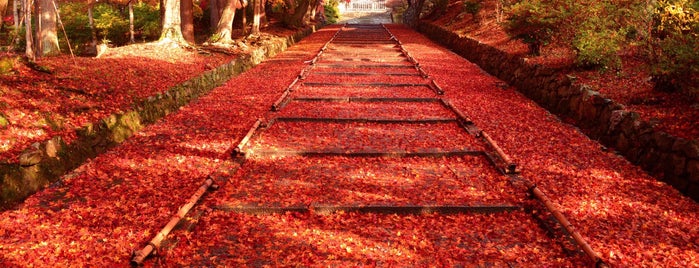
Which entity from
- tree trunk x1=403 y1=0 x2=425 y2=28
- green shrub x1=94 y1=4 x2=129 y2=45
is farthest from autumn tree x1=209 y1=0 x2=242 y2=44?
tree trunk x1=403 y1=0 x2=425 y2=28

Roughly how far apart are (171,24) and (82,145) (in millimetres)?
9110

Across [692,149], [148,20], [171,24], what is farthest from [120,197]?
[148,20]

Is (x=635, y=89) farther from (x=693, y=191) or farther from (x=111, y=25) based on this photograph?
(x=111, y=25)

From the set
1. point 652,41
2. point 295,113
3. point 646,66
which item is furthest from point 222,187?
point 652,41

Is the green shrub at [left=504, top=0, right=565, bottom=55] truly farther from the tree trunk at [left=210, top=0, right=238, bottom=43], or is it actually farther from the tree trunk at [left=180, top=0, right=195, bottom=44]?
the tree trunk at [left=180, top=0, right=195, bottom=44]

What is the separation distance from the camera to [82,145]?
6.62 meters

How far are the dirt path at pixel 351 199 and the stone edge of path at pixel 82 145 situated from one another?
0.17m

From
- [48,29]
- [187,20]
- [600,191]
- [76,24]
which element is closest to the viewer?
[600,191]

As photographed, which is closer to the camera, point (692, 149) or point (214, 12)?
point (692, 149)

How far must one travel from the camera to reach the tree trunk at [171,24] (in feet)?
48.2

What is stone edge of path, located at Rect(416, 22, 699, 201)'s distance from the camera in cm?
602

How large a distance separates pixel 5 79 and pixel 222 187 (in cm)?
468

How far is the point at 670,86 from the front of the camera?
27.5 feet

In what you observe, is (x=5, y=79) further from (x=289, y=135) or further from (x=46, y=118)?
(x=289, y=135)
